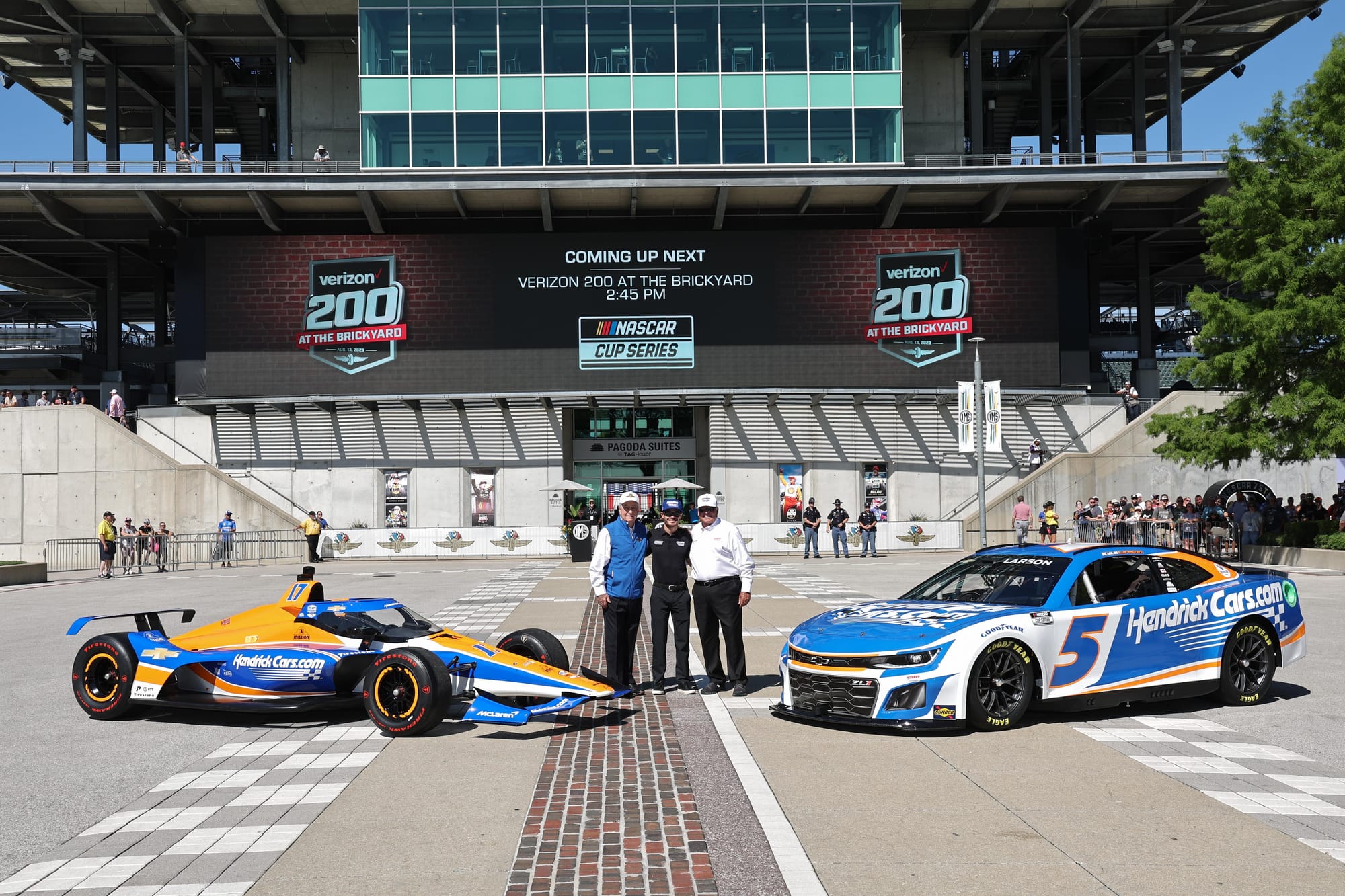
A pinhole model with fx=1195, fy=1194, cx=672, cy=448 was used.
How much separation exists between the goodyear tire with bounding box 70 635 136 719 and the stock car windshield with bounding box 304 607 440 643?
1582mm

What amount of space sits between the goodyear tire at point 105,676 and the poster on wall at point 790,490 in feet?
107

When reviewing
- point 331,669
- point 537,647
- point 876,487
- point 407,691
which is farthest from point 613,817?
point 876,487

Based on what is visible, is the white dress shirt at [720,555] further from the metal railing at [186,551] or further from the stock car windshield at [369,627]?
the metal railing at [186,551]

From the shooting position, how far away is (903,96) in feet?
146

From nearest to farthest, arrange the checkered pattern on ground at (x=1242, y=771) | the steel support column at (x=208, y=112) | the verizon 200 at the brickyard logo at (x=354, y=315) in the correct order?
the checkered pattern on ground at (x=1242, y=771) < the verizon 200 at the brickyard logo at (x=354, y=315) < the steel support column at (x=208, y=112)

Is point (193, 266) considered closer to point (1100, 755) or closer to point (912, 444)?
point (912, 444)

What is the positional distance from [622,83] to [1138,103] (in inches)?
737

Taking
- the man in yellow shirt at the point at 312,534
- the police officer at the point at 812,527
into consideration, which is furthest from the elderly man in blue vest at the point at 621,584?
the man in yellow shirt at the point at 312,534

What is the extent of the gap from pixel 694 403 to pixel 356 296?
41.1ft

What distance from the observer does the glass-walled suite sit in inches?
1560

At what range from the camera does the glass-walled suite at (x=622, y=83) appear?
39625 millimetres

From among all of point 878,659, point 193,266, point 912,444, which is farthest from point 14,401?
point 878,659

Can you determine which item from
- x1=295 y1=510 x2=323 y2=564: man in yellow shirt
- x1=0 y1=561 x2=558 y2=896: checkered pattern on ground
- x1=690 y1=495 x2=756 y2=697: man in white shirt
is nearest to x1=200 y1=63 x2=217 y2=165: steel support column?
x1=295 y1=510 x2=323 y2=564: man in yellow shirt

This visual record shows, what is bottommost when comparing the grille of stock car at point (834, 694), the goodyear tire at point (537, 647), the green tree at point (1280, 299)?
the grille of stock car at point (834, 694)
